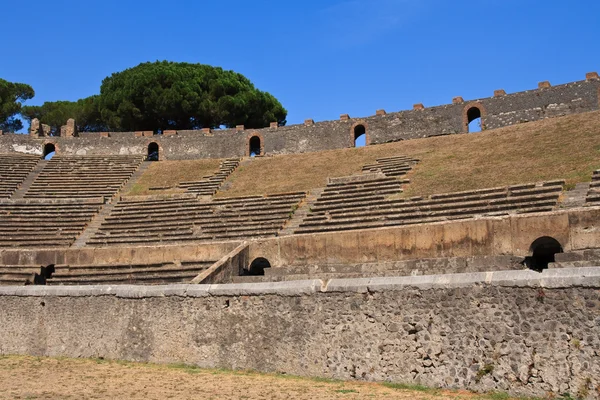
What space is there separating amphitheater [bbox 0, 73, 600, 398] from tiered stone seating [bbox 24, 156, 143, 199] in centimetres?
18

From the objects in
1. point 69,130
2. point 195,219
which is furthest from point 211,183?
point 69,130

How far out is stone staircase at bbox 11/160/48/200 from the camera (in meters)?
29.2

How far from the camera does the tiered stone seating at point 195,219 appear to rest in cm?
2098

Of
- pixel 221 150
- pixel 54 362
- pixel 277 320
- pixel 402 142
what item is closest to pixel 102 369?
pixel 54 362

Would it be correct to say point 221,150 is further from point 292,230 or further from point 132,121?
point 292,230

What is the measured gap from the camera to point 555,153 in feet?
70.8

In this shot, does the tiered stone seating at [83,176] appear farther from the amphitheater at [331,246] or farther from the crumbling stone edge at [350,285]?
the crumbling stone edge at [350,285]

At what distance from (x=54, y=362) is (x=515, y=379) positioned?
7.41 metres

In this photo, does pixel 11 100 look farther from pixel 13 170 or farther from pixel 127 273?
pixel 127 273

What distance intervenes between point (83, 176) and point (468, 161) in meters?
19.5

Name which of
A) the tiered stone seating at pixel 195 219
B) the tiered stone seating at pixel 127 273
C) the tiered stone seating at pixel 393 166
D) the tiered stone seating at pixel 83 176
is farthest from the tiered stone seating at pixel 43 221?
the tiered stone seating at pixel 393 166

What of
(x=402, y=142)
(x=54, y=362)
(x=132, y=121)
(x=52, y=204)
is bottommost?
(x=54, y=362)

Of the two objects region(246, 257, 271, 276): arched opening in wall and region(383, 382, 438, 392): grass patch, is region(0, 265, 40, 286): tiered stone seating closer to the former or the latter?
region(246, 257, 271, 276): arched opening in wall

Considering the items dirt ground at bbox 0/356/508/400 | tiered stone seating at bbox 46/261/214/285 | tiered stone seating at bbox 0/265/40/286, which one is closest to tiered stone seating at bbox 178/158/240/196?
tiered stone seating at bbox 46/261/214/285
